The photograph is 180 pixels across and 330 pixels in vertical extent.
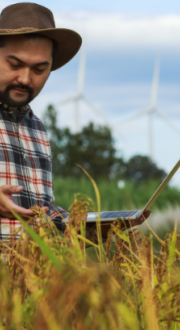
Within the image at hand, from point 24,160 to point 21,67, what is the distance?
23.1 inches

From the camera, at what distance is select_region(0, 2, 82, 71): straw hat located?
2.02 metres

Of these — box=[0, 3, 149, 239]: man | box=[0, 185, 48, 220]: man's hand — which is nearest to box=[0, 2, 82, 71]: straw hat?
box=[0, 3, 149, 239]: man

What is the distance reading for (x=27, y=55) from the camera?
1.98 meters

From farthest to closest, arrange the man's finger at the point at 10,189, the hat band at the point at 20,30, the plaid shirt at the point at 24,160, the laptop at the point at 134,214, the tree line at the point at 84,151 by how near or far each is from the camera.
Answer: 1. the tree line at the point at 84,151
2. the plaid shirt at the point at 24,160
3. the hat band at the point at 20,30
4. the man's finger at the point at 10,189
5. the laptop at the point at 134,214

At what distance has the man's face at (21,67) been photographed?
199 cm

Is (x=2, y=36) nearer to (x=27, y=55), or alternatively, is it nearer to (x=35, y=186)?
→ (x=27, y=55)

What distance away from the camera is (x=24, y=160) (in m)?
2.37

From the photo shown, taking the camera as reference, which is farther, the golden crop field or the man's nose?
the man's nose

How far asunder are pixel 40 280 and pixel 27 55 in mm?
1517

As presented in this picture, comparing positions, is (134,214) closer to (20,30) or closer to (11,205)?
(11,205)

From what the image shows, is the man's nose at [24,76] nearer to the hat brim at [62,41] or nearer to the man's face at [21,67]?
the man's face at [21,67]

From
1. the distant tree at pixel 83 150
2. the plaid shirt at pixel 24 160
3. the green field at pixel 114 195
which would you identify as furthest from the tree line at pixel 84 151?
the plaid shirt at pixel 24 160

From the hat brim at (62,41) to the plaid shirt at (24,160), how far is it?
376mm

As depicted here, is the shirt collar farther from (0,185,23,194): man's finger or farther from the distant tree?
the distant tree
